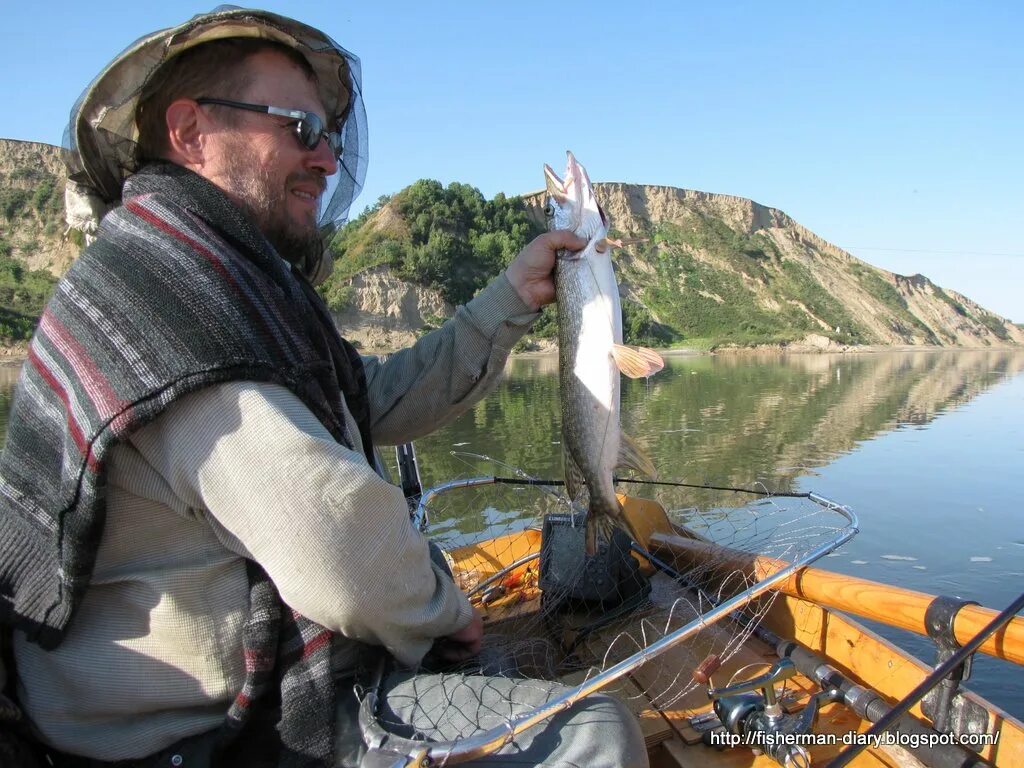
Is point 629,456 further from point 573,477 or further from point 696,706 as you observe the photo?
point 696,706

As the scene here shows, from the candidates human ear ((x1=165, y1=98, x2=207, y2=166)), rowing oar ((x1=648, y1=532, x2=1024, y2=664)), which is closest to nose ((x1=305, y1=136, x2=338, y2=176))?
human ear ((x1=165, y1=98, x2=207, y2=166))

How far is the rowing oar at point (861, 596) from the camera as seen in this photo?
90.4 inches

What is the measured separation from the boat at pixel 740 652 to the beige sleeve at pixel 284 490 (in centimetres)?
41

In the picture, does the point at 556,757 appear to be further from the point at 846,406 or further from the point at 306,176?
the point at 846,406

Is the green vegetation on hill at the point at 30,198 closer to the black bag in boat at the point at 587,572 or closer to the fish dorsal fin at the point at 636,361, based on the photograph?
the black bag in boat at the point at 587,572

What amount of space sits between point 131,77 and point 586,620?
3.01 meters

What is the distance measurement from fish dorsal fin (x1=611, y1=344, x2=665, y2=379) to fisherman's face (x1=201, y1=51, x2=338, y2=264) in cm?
139

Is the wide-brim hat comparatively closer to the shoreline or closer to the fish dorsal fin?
the fish dorsal fin

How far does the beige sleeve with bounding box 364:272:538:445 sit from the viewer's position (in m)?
3.16

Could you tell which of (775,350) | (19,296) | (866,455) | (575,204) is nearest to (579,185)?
(575,204)

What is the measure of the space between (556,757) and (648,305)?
74.5m

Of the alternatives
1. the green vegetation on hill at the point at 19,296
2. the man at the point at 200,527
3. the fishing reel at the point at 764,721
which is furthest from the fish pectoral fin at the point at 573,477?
the green vegetation on hill at the point at 19,296

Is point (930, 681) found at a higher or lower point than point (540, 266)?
lower

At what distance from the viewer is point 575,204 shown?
3.26 meters
